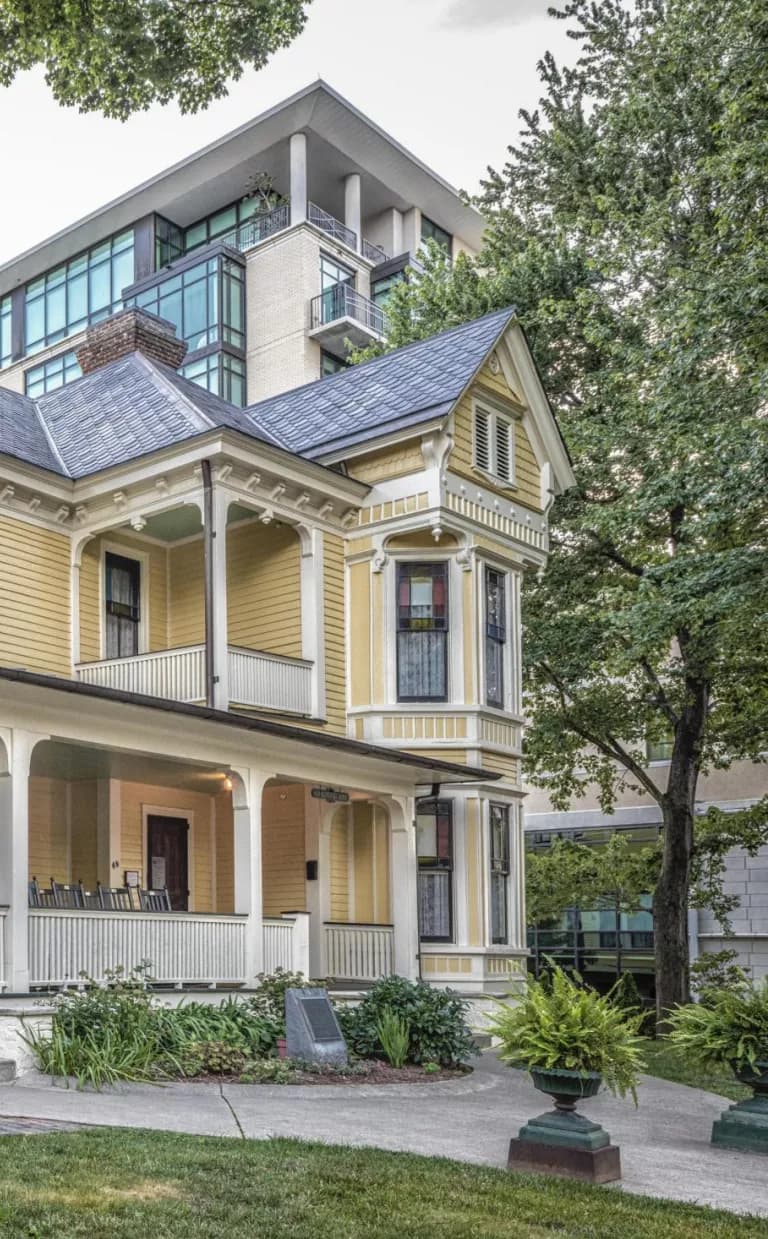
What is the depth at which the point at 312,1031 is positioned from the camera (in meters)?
13.6

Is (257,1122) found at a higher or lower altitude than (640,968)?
higher

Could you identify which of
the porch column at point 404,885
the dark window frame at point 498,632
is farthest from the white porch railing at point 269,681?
the dark window frame at point 498,632

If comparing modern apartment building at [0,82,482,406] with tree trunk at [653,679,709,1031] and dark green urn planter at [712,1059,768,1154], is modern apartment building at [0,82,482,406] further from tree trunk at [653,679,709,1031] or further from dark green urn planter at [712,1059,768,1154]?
dark green urn planter at [712,1059,768,1154]

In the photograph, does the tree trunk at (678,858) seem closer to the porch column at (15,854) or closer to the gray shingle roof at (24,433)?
the gray shingle roof at (24,433)

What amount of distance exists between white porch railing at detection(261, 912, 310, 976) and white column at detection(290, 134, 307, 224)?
38456 mm

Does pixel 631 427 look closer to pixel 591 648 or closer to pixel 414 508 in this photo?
pixel 591 648

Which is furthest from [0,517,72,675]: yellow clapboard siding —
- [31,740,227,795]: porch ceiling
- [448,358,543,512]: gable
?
[448,358,543,512]: gable

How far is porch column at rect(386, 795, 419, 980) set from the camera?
1792 centimetres

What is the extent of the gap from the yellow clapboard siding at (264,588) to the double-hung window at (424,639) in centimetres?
154

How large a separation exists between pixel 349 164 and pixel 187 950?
44.0 meters

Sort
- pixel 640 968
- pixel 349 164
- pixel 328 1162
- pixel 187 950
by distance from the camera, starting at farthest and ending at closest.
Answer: pixel 349 164, pixel 640 968, pixel 187 950, pixel 328 1162

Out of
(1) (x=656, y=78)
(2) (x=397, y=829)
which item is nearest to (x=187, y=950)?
(2) (x=397, y=829)

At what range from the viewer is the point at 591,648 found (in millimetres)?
23766

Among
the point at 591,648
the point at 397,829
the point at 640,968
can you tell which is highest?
the point at 591,648
